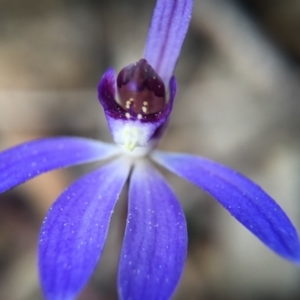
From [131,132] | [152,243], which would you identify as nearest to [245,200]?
[152,243]

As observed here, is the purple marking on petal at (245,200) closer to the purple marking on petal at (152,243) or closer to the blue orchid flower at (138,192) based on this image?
the blue orchid flower at (138,192)

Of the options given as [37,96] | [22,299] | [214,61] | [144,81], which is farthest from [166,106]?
[214,61]

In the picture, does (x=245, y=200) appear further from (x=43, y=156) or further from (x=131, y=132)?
(x=43, y=156)

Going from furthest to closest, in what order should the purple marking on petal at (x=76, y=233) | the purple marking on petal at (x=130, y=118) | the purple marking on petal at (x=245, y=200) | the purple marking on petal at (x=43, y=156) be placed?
the purple marking on petal at (x=130, y=118)
the purple marking on petal at (x=43, y=156)
the purple marking on petal at (x=245, y=200)
the purple marking on petal at (x=76, y=233)

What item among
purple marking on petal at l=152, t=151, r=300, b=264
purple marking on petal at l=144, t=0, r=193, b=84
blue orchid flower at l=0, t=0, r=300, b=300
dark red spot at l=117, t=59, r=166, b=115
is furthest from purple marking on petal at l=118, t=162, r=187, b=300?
purple marking on petal at l=144, t=0, r=193, b=84

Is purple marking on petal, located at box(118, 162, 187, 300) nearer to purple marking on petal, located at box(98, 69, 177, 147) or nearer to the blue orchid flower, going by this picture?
the blue orchid flower

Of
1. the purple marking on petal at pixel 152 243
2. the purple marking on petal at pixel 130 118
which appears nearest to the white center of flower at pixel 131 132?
the purple marking on petal at pixel 130 118

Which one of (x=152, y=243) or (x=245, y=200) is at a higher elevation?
(x=245, y=200)
